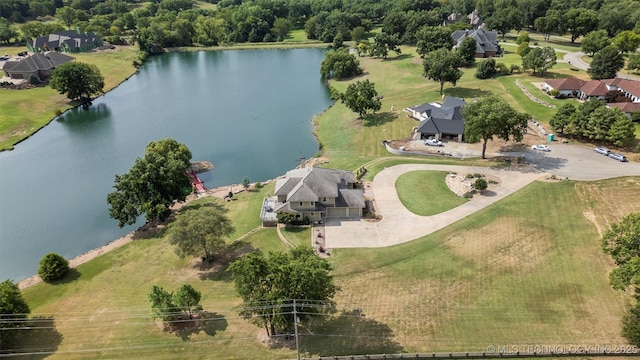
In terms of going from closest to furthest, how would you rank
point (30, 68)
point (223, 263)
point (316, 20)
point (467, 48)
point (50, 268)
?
point (50, 268), point (223, 263), point (467, 48), point (30, 68), point (316, 20)

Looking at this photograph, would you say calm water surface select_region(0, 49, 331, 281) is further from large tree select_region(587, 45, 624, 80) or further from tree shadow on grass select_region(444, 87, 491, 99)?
large tree select_region(587, 45, 624, 80)

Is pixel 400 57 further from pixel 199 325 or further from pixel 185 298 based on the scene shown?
pixel 185 298

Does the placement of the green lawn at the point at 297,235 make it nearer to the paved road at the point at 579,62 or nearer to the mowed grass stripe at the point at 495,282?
the mowed grass stripe at the point at 495,282

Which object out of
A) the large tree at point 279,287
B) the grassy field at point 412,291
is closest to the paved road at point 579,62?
the grassy field at point 412,291

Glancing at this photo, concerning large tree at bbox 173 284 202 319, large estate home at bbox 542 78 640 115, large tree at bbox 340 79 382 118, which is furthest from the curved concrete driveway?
large estate home at bbox 542 78 640 115

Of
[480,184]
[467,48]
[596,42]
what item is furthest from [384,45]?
[480,184]

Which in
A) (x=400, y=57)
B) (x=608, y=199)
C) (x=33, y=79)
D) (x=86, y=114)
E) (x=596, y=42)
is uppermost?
(x=596, y=42)
